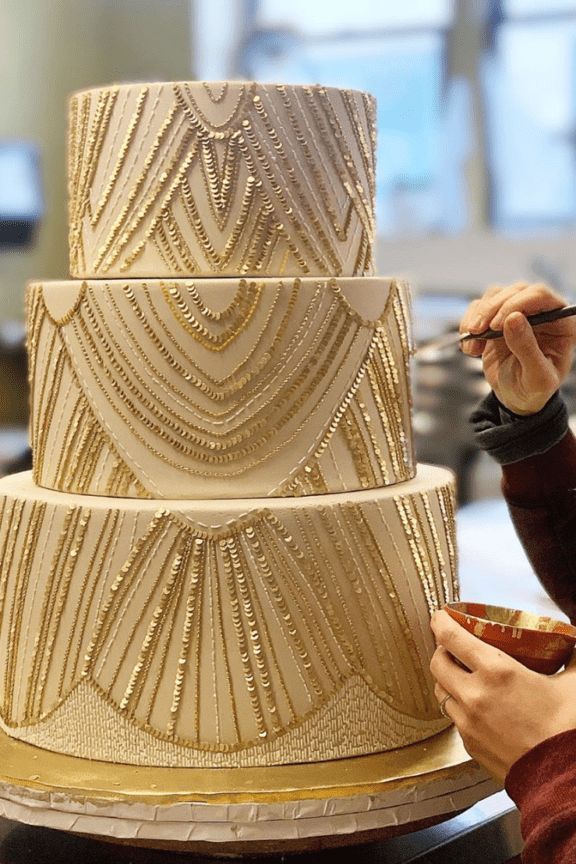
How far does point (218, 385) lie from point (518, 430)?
0.39m

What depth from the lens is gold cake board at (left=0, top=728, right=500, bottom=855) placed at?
1024mm

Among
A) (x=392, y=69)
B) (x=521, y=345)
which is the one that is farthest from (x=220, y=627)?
(x=392, y=69)

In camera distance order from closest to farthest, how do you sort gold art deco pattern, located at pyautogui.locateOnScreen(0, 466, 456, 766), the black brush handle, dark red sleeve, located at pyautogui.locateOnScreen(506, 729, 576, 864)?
dark red sleeve, located at pyautogui.locateOnScreen(506, 729, 576, 864) → gold art deco pattern, located at pyautogui.locateOnScreen(0, 466, 456, 766) → the black brush handle

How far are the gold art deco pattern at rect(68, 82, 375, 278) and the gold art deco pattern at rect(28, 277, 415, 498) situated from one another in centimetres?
5

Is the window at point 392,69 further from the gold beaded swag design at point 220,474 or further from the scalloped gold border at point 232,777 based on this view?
the scalloped gold border at point 232,777

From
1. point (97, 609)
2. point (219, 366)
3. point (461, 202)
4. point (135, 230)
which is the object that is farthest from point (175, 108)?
point (461, 202)

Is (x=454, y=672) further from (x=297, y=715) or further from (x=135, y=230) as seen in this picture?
(x=135, y=230)

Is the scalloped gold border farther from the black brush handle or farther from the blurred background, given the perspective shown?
the blurred background

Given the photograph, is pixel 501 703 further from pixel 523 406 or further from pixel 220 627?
pixel 523 406

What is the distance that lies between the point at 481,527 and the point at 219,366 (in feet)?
6.41

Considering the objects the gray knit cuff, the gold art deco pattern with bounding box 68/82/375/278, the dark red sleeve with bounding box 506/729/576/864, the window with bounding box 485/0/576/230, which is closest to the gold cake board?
the dark red sleeve with bounding box 506/729/576/864

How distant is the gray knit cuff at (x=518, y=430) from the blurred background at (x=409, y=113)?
319 centimetres

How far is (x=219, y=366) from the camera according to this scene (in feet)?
3.79

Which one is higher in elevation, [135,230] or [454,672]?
[135,230]
